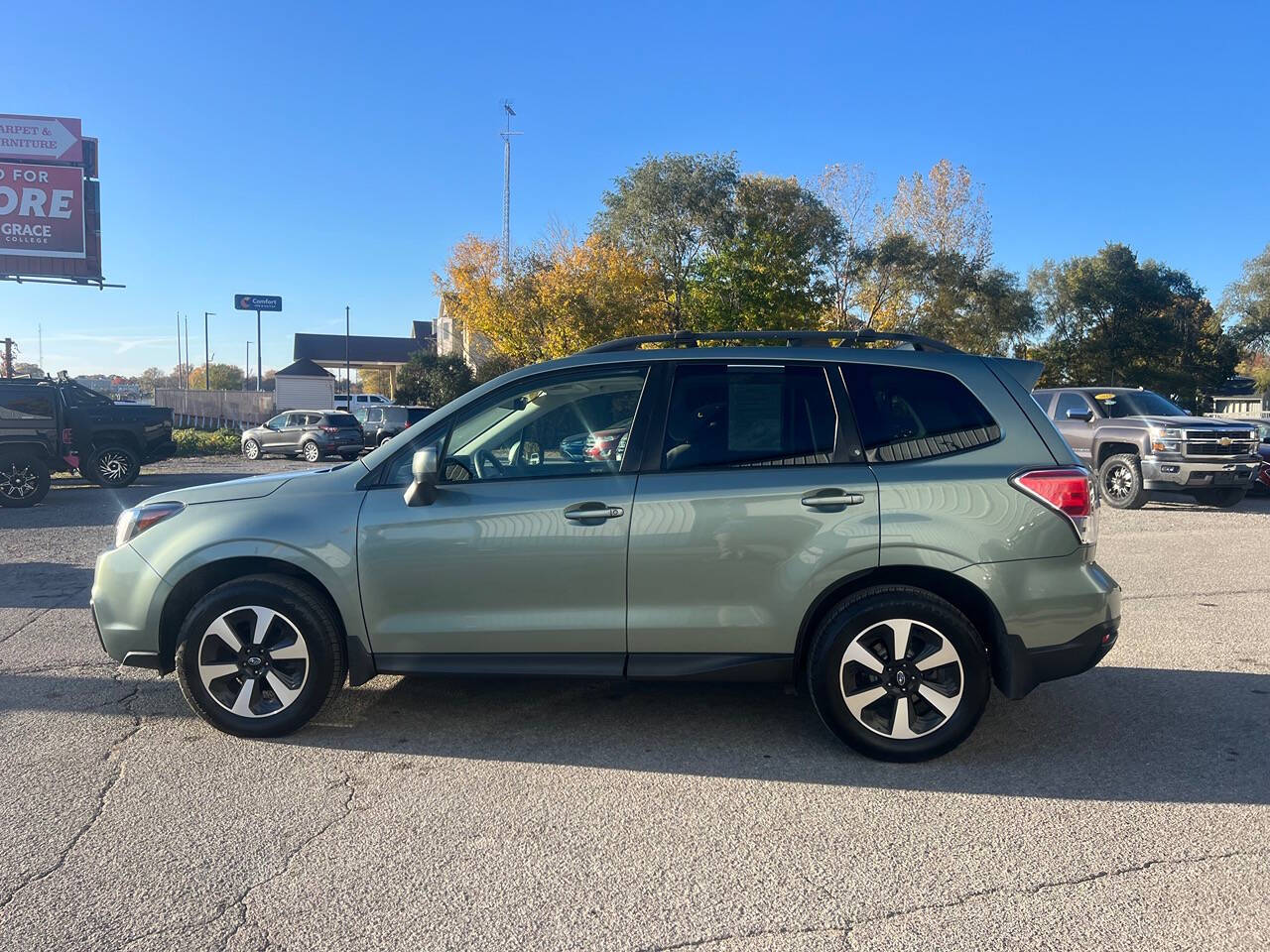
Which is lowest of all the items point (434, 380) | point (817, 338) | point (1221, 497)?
point (1221, 497)

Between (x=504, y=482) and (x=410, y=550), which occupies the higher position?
(x=504, y=482)

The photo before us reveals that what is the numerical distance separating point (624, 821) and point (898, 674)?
1.34 metres

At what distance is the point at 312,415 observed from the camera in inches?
1006

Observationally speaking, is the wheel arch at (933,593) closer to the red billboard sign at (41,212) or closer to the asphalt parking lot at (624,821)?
the asphalt parking lot at (624,821)

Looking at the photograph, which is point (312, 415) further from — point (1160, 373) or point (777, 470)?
point (1160, 373)

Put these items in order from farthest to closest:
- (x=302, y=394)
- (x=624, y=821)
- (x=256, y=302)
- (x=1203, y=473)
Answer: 1. (x=256, y=302)
2. (x=302, y=394)
3. (x=1203, y=473)
4. (x=624, y=821)

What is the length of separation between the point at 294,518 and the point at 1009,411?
3.26m

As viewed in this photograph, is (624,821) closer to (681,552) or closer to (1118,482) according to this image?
(681,552)

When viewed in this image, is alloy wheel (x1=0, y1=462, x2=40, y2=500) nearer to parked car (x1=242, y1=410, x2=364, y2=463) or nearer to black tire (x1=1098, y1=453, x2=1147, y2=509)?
parked car (x1=242, y1=410, x2=364, y2=463)

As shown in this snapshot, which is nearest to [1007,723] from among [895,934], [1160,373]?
[895,934]

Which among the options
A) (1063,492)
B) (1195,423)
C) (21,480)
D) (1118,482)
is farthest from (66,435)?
(1195,423)

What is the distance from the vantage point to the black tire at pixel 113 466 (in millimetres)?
15641

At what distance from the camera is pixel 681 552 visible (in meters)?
3.96

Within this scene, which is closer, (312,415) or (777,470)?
(777,470)
